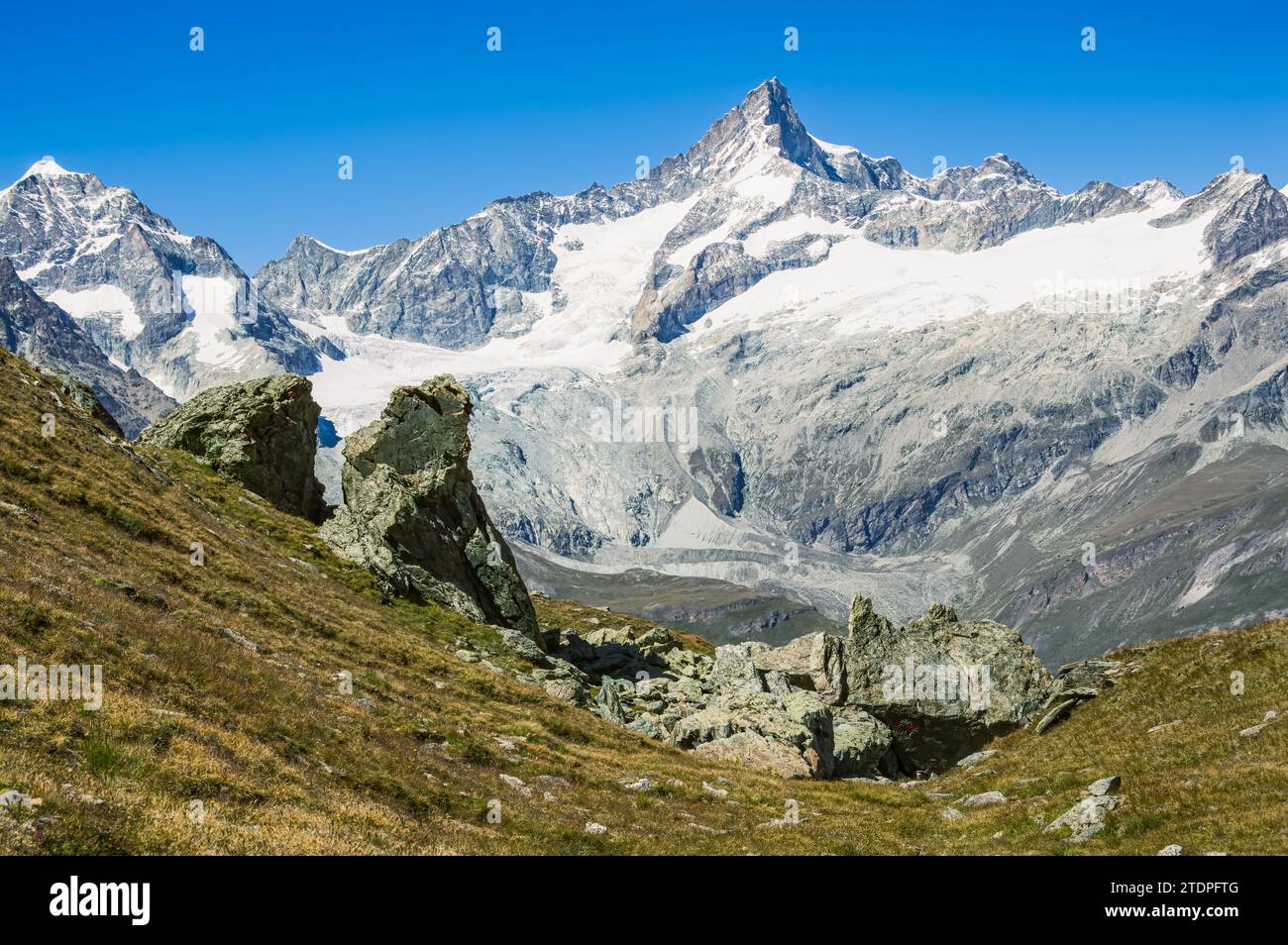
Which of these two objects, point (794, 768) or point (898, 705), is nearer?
point (794, 768)

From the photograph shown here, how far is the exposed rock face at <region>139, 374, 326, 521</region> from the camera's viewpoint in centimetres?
7006

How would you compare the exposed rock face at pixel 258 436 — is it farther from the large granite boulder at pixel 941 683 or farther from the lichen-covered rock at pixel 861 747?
the lichen-covered rock at pixel 861 747

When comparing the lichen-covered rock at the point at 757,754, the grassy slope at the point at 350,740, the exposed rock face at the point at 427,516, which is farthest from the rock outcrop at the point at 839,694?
the exposed rock face at the point at 427,516

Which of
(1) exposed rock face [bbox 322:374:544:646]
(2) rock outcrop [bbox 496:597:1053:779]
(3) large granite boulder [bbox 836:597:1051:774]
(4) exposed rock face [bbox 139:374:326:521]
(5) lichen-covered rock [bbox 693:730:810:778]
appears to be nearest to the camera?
(5) lichen-covered rock [bbox 693:730:810:778]

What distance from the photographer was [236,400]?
7344cm

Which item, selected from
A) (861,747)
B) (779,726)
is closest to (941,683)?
(861,747)

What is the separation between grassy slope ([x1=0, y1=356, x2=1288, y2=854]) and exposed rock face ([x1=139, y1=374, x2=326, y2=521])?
52.1 ft

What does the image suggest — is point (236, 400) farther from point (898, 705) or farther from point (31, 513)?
point (898, 705)

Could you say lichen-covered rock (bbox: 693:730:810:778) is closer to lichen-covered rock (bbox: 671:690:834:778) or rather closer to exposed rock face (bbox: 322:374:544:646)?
lichen-covered rock (bbox: 671:690:834:778)

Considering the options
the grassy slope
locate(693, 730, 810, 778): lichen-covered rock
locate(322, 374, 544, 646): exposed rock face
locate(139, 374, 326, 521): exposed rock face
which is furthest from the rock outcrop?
locate(139, 374, 326, 521): exposed rock face

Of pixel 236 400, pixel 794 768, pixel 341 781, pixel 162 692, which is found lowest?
pixel 794 768
